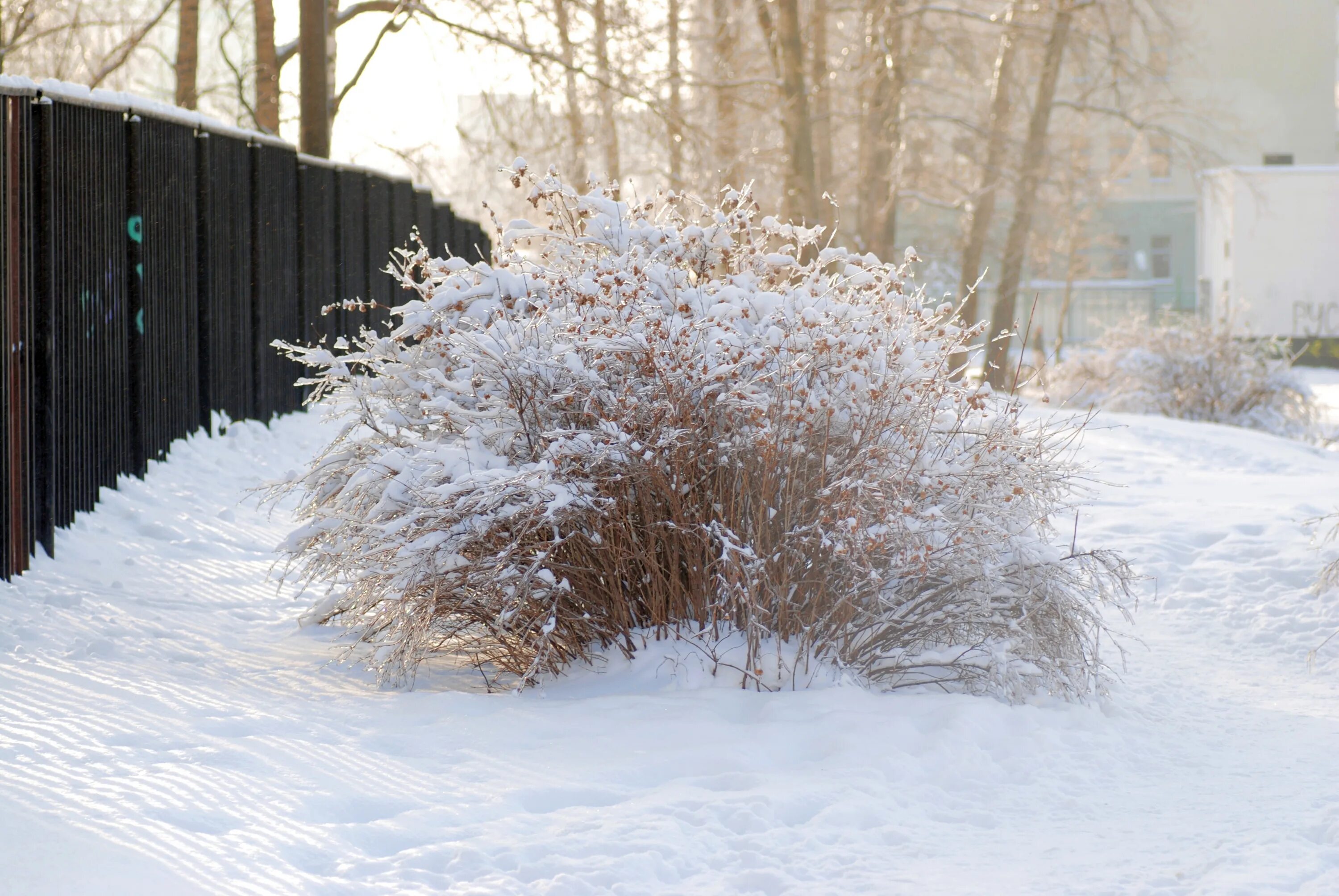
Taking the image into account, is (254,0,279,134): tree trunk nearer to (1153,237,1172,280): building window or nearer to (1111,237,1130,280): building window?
(1111,237,1130,280): building window

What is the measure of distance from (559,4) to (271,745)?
14390 mm

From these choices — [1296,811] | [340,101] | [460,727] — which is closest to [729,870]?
[460,727]

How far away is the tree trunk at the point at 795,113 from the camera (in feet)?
63.9

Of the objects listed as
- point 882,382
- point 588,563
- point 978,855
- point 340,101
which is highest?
point 340,101

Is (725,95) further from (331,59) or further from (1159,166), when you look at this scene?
(1159,166)

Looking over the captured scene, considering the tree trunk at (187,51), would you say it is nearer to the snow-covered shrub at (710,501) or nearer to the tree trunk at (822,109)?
the tree trunk at (822,109)

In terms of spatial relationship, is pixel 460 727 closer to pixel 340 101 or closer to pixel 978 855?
pixel 978 855

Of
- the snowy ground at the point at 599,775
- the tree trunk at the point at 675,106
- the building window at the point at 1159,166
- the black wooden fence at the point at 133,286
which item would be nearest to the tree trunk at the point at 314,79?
the black wooden fence at the point at 133,286

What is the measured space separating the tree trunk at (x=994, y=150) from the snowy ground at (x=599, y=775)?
16881 mm

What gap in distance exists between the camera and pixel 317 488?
6027 mm

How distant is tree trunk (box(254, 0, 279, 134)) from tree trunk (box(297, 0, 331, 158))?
1.96 m

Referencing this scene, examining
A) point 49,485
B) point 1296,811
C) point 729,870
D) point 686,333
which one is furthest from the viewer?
point 49,485

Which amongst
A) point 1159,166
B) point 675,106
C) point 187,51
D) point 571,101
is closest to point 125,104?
point 187,51

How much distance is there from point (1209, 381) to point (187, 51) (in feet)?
41.9
